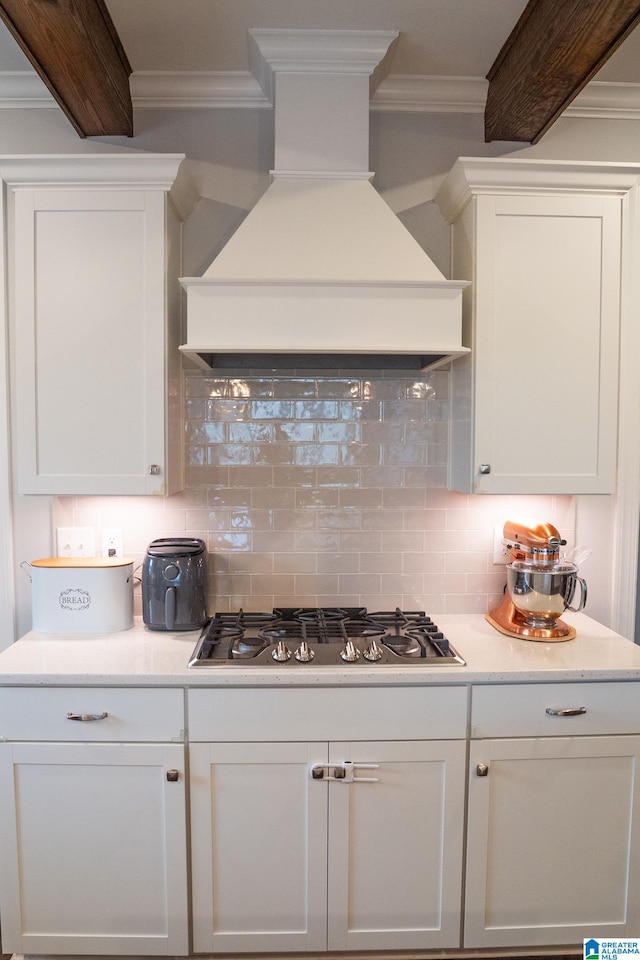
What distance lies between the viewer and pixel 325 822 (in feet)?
5.72

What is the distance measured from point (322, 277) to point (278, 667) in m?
1.16

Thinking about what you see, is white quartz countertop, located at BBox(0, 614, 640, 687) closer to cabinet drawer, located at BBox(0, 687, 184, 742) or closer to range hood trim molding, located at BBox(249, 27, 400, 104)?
cabinet drawer, located at BBox(0, 687, 184, 742)

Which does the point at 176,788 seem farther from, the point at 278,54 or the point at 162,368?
the point at 278,54

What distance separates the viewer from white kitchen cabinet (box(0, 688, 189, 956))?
1732 mm

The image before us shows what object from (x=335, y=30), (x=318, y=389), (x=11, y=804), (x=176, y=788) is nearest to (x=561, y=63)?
(x=335, y=30)

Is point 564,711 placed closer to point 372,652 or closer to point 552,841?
point 552,841

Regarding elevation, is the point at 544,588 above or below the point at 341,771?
→ above

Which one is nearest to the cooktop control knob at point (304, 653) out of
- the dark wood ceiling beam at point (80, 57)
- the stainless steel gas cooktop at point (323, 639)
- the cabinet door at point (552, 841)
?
the stainless steel gas cooktop at point (323, 639)

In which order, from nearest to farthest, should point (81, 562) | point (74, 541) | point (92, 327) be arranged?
point (92, 327)
point (81, 562)
point (74, 541)

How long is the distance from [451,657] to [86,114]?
211 cm

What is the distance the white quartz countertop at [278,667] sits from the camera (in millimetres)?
1721

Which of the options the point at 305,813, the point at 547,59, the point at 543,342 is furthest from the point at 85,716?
the point at 547,59

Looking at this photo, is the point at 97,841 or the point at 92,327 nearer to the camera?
the point at 97,841

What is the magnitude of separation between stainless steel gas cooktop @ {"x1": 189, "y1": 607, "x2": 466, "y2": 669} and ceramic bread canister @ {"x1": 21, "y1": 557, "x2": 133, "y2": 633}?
32 centimetres
